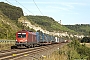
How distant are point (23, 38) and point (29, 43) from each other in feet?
6.78

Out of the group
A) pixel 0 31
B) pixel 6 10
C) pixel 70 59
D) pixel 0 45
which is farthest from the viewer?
pixel 6 10

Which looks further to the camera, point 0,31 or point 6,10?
point 6,10

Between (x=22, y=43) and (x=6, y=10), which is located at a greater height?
(x=6, y=10)

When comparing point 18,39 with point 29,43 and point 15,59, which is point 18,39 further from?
point 15,59

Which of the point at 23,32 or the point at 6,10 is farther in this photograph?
the point at 6,10

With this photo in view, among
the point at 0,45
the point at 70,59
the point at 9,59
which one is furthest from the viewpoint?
the point at 0,45

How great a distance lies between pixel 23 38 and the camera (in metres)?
41.9

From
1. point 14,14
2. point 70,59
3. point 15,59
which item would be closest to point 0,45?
point 70,59

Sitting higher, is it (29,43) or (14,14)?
(14,14)

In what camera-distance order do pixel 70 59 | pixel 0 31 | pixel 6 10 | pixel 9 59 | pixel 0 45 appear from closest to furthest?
pixel 9 59
pixel 70 59
pixel 0 45
pixel 0 31
pixel 6 10

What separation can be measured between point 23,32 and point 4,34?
927 inches

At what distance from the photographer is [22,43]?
1617 inches

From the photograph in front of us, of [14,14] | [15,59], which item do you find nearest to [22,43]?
[15,59]

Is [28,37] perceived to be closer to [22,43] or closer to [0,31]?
[22,43]
